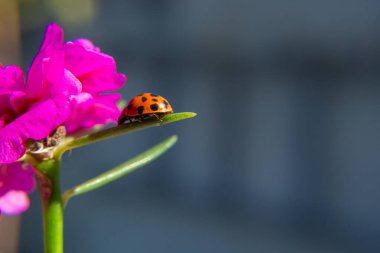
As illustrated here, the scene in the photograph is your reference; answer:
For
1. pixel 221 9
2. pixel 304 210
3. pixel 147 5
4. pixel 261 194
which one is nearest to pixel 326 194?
pixel 304 210

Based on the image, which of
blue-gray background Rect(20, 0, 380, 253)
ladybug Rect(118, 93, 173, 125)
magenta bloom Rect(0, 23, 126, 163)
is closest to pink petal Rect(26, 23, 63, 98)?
magenta bloom Rect(0, 23, 126, 163)

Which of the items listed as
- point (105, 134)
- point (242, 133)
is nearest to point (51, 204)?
point (105, 134)

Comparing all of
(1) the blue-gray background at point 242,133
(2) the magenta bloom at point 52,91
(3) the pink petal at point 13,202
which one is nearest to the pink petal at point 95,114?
(2) the magenta bloom at point 52,91

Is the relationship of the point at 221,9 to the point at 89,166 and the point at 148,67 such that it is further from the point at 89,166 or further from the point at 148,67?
the point at 89,166

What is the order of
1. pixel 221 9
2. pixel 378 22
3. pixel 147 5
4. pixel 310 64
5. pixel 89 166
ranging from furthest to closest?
1. pixel 89 166
2. pixel 147 5
3. pixel 221 9
4. pixel 310 64
5. pixel 378 22

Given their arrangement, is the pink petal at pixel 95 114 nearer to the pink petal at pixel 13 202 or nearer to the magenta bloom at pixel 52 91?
the magenta bloom at pixel 52 91
